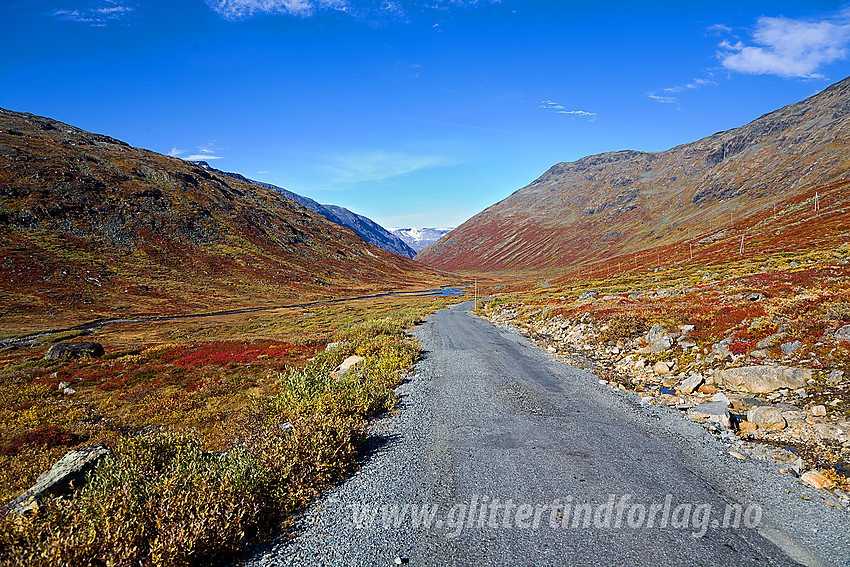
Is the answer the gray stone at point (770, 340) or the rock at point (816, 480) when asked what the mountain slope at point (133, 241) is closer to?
the rock at point (816, 480)

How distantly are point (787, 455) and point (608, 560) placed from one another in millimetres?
5460

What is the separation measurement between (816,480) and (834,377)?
5.09 metres

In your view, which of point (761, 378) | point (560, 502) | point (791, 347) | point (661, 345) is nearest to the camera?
point (560, 502)

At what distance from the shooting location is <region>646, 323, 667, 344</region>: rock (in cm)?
1663

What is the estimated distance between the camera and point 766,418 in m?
8.62

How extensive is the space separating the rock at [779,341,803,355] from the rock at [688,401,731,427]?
13.2 feet

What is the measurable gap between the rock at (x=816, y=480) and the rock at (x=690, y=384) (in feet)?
17.2

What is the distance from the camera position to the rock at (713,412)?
8980 mm

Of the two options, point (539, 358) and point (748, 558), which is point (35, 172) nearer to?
point (539, 358)

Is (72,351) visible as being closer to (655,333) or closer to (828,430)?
(655,333)

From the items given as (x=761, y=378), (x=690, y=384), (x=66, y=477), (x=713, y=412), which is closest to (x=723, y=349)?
(x=690, y=384)

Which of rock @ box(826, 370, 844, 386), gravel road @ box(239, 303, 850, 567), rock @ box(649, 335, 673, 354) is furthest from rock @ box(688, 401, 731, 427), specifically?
rock @ box(649, 335, 673, 354)

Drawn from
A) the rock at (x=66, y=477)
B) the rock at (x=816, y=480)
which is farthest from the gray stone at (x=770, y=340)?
the rock at (x=66, y=477)

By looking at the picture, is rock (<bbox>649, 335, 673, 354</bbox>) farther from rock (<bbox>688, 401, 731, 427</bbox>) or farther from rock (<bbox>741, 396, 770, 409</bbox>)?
rock (<bbox>688, 401, 731, 427</bbox>)
